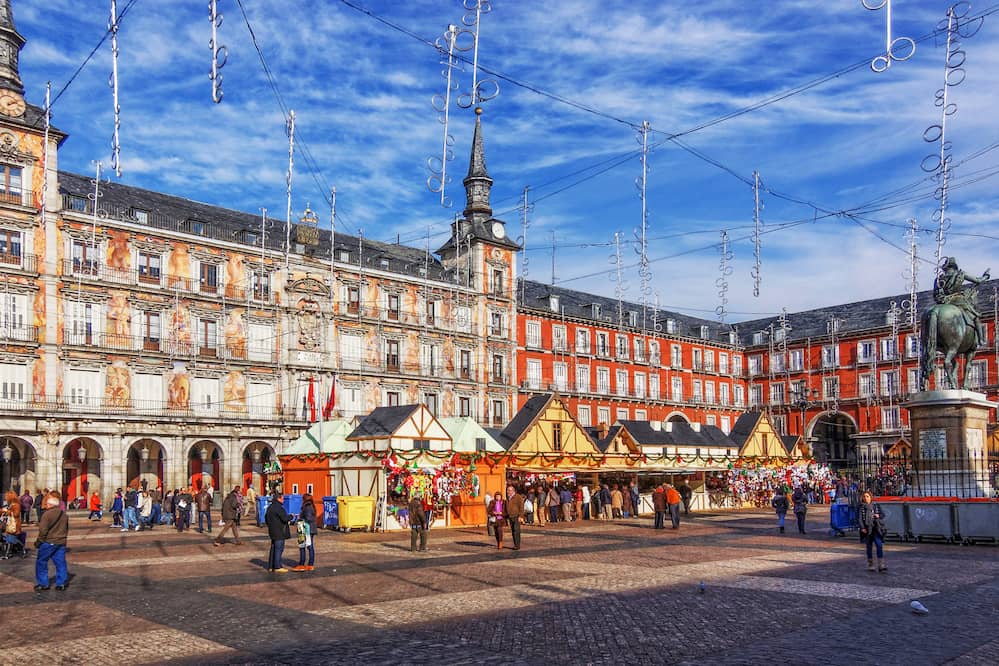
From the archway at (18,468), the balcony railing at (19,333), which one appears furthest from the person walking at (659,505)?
the balcony railing at (19,333)

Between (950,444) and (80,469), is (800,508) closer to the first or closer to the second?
(950,444)

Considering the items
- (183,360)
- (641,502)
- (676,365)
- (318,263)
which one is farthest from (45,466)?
(676,365)

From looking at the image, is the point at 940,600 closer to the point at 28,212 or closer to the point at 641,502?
the point at 641,502

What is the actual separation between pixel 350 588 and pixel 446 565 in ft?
13.2

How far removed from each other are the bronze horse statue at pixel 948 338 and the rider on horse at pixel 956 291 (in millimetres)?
214

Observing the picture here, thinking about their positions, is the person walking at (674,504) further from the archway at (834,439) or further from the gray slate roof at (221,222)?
the archway at (834,439)

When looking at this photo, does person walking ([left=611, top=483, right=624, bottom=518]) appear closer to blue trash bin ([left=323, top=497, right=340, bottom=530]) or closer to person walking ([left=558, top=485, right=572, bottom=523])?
person walking ([left=558, top=485, right=572, bottom=523])

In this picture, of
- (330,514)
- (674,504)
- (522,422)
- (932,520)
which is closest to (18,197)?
(330,514)

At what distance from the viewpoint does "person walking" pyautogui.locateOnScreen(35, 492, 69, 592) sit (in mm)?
15266

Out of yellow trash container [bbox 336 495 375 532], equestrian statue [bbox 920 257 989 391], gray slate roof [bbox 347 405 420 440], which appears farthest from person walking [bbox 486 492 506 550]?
equestrian statue [bbox 920 257 989 391]

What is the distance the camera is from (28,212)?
45.1 meters

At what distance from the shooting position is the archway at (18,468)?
4380 centimetres

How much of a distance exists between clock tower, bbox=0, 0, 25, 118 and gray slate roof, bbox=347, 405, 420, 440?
90.6 ft

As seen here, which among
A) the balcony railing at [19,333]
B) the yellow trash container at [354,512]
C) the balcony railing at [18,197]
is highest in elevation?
the balcony railing at [18,197]
